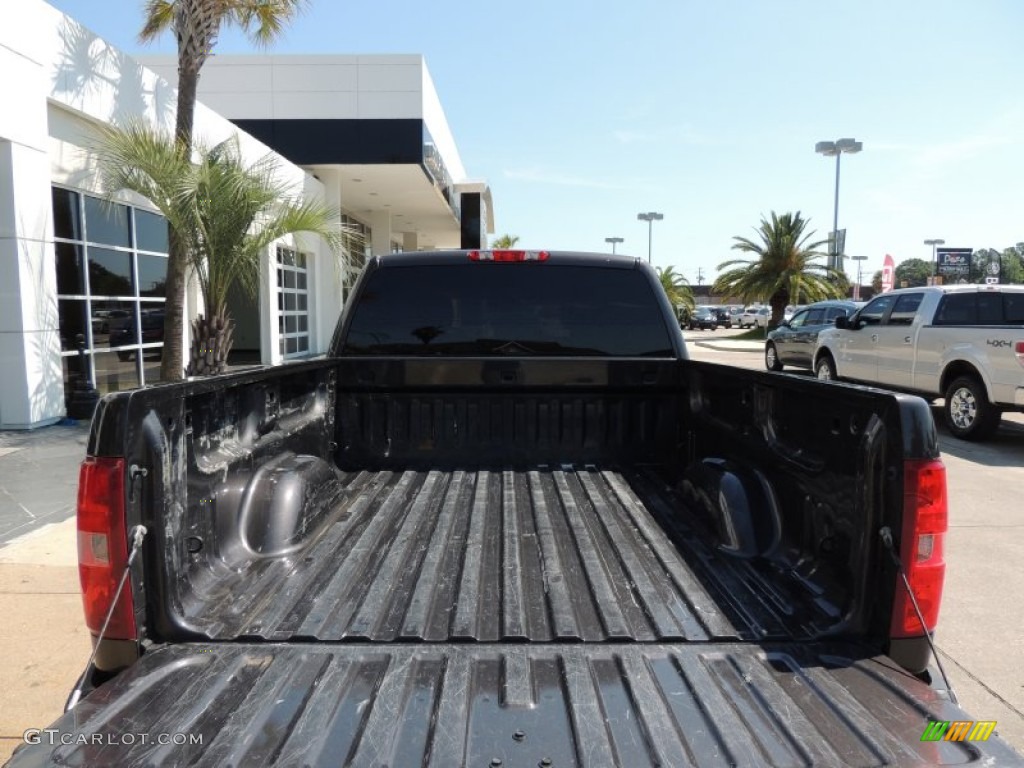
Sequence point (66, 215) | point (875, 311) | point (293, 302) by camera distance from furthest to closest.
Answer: point (293, 302) < point (875, 311) < point (66, 215)

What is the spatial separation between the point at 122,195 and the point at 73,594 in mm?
8858

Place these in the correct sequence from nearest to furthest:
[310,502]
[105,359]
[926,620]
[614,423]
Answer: [926,620], [310,502], [614,423], [105,359]

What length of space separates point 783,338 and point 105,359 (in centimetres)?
1552

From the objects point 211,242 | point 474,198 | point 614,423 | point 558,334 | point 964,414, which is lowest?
point 964,414

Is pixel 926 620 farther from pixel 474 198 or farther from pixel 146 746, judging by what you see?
pixel 474 198

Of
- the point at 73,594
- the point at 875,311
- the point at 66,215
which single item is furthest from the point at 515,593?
the point at 875,311

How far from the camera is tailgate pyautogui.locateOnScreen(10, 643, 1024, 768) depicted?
64.4 inches

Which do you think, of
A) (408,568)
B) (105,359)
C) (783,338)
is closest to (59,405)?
(105,359)

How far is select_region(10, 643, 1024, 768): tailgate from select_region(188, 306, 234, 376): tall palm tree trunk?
32.2 feet

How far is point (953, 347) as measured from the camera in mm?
10062

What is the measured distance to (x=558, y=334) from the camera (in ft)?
13.6

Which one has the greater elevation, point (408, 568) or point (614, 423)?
point (614, 423)

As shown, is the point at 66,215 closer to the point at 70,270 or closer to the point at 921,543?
the point at 70,270

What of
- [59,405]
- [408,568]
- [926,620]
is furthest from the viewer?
[59,405]
